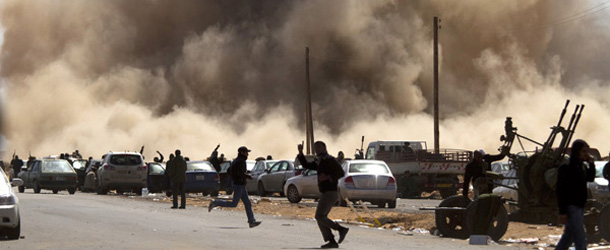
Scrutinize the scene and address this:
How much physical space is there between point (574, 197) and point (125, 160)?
98.0 feet

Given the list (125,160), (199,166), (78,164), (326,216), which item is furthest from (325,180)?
(78,164)

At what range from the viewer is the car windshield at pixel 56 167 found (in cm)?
4012

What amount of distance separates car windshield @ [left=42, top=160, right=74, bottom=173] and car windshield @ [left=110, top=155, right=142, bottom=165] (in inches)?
78.8

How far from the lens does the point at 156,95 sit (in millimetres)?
89500

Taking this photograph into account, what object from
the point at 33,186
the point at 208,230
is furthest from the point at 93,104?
the point at 208,230

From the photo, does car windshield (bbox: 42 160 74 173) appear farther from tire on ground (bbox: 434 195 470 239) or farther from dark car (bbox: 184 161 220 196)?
tire on ground (bbox: 434 195 470 239)

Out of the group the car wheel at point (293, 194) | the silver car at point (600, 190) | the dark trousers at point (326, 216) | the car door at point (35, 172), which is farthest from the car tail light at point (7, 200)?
the car door at point (35, 172)

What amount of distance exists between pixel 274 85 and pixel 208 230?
68.1 m

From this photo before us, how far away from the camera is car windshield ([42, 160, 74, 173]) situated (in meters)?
40.1

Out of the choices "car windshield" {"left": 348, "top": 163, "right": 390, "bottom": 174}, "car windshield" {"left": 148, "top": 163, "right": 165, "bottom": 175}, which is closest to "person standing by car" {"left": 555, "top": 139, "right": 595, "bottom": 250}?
"car windshield" {"left": 348, "top": 163, "right": 390, "bottom": 174}

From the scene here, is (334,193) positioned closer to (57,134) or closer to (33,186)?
(33,186)

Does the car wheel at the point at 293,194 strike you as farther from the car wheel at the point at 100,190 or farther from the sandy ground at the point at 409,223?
the car wheel at the point at 100,190

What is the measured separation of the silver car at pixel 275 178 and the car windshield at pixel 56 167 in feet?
25.4

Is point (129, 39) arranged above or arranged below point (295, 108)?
above
